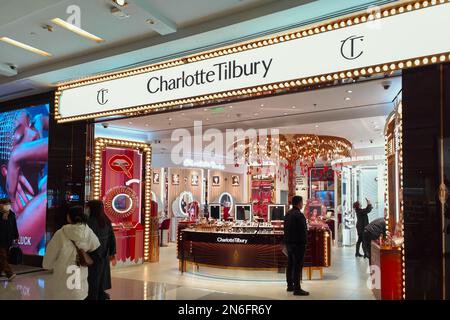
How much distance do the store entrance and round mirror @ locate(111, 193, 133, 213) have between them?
2cm

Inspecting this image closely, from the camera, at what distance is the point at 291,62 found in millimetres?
4770

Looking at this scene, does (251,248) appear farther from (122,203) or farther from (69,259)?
(69,259)

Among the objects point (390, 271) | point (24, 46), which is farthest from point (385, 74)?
A: point (24, 46)

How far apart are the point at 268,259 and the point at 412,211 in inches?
139

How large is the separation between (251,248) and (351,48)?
418 cm

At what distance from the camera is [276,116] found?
28.0 ft

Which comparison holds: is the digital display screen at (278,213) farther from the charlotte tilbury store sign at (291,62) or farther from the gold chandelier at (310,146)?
the charlotte tilbury store sign at (291,62)

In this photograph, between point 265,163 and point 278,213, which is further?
point 265,163

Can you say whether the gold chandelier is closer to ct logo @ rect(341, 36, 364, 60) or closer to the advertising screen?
the advertising screen

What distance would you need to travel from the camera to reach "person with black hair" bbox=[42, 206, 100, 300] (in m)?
3.87

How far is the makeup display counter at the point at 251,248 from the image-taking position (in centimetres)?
730

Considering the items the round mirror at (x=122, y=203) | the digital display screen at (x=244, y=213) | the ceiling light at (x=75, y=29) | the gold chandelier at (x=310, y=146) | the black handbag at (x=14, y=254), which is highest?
the ceiling light at (x=75, y=29)

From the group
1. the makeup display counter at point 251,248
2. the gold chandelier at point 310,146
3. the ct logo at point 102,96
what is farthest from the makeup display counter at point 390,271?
the gold chandelier at point 310,146

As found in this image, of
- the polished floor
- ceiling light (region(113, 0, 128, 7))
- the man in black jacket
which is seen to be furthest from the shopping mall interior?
ceiling light (region(113, 0, 128, 7))
